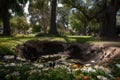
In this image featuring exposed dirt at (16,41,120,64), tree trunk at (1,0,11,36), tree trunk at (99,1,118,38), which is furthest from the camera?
tree trunk at (1,0,11,36)

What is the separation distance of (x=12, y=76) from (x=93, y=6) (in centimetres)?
3739

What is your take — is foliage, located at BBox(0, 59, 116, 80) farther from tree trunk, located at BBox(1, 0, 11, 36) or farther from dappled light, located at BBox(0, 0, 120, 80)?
tree trunk, located at BBox(1, 0, 11, 36)

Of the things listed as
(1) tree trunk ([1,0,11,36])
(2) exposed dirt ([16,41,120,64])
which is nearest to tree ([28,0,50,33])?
(1) tree trunk ([1,0,11,36])

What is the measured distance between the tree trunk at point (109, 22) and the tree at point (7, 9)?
9816 millimetres

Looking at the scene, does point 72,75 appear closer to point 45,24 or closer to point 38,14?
point 45,24

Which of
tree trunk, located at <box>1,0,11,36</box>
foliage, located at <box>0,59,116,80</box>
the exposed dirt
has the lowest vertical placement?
the exposed dirt

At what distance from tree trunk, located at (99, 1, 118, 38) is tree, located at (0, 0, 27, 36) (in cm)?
982

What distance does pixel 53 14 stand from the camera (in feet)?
99.4

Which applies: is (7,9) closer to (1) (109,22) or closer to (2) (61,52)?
(1) (109,22)

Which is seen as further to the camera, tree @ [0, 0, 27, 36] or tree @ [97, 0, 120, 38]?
tree @ [0, 0, 27, 36]

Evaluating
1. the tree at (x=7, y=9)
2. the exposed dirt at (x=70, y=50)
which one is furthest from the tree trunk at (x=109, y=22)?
the tree at (x=7, y=9)

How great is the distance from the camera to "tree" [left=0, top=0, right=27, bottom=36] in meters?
28.6

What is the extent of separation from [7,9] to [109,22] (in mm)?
11108

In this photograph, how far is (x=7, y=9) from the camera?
29094 mm
